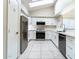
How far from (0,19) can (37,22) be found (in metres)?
9.65

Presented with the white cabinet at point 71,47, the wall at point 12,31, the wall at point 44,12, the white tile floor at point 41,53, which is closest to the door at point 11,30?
the wall at point 12,31

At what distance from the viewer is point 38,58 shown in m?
4.91

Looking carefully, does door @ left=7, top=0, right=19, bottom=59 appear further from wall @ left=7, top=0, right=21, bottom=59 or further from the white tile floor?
the white tile floor

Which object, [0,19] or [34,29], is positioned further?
[34,29]

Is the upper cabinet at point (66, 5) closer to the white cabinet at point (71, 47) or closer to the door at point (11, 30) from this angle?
the white cabinet at point (71, 47)

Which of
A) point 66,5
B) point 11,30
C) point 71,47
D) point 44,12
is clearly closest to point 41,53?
point 71,47

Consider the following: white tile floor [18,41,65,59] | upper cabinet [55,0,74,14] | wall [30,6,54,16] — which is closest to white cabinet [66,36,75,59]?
white tile floor [18,41,65,59]

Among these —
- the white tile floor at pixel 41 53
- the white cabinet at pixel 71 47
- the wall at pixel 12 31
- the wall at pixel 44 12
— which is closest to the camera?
the wall at pixel 12 31

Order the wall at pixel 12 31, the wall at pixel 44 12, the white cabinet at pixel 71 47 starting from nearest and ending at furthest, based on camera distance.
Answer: the wall at pixel 12 31 < the white cabinet at pixel 71 47 < the wall at pixel 44 12

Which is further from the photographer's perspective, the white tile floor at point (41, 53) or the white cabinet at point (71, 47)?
the white tile floor at point (41, 53)

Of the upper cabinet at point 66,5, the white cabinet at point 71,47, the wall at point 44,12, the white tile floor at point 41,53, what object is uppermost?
the wall at point 44,12
